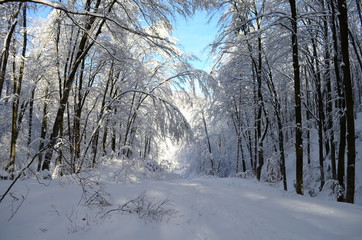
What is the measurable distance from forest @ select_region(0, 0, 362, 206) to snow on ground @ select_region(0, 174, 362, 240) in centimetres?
60

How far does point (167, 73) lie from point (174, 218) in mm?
9649

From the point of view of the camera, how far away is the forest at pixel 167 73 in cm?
593

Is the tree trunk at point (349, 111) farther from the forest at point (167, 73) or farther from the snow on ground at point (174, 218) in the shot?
the snow on ground at point (174, 218)

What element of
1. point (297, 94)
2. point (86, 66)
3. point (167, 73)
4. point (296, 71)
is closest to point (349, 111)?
point (297, 94)

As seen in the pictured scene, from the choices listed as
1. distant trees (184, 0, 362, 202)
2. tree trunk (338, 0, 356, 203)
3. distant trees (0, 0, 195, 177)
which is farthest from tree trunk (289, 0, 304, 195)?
distant trees (0, 0, 195, 177)

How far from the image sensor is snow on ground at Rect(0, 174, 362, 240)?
283cm

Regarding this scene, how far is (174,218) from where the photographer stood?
332 cm

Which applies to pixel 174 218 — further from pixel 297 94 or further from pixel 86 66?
pixel 86 66

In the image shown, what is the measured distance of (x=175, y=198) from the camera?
4164mm

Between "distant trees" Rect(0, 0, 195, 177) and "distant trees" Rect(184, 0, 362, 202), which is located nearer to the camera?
"distant trees" Rect(0, 0, 195, 177)

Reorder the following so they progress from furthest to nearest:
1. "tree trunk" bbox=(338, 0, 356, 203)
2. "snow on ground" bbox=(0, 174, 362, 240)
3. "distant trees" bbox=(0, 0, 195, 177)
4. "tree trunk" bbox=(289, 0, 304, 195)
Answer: "tree trunk" bbox=(289, 0, 304, 195), "tree trunk" bbox=(338, 0, 356, 203), "distant trees" bbox=(0, 0, 195, 177), "snow on ground" bbox=(0, 174, 362, 240)

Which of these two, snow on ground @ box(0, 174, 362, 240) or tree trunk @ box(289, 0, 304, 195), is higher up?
tree trunk @ box(289, 0, 304, 195)

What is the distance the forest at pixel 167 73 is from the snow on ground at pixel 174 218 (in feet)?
1.98

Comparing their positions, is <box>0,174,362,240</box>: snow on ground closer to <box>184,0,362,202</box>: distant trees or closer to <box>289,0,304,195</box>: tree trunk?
<box>289,0,304,195</box>: tree trunk
